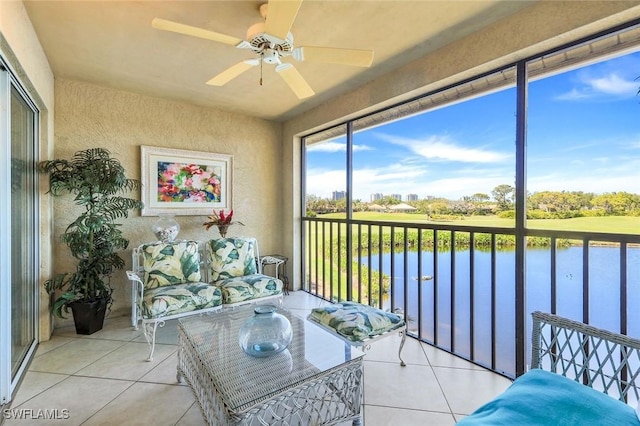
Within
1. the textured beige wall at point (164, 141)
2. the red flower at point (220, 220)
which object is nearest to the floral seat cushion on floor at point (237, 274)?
the red flower at point (220, 220)

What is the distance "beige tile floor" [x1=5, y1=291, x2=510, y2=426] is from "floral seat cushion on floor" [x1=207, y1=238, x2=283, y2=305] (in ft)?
2.16

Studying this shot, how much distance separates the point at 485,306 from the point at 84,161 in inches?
147

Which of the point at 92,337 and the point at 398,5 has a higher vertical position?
the point at 398,5

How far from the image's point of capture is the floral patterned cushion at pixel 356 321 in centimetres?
202

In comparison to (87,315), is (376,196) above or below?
above

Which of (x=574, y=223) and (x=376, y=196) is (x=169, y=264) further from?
(x=574, y=223)

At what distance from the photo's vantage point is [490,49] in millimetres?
2057

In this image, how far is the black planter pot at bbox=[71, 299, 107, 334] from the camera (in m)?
2.72

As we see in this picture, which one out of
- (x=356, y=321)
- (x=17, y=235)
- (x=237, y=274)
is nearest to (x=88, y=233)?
(x=17, y=235)

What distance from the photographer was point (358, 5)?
6.04 ft

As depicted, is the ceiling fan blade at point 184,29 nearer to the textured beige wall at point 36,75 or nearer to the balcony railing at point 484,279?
the textured beige wall at point 36,75

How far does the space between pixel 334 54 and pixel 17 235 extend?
2516 millimetres

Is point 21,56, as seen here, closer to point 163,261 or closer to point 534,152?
point 163,261

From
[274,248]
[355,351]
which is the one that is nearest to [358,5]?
[355,351]
